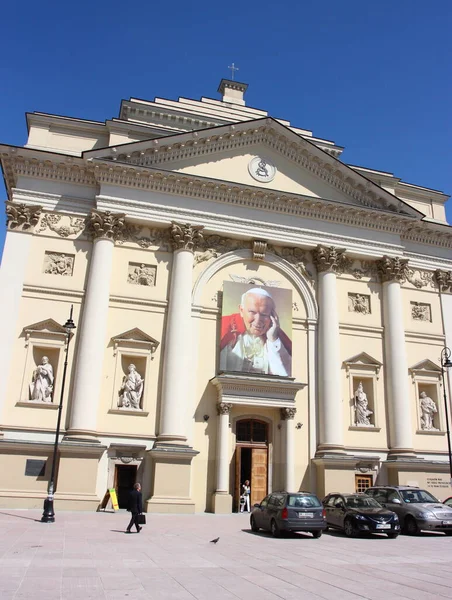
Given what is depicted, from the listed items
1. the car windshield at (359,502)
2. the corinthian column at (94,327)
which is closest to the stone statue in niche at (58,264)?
the corinthian column at (94,327)

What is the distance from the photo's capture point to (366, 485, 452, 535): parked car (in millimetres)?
17938

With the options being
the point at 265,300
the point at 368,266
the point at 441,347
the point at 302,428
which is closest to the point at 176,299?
the point at 265,300

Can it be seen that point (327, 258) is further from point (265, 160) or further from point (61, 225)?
point (61, 225)

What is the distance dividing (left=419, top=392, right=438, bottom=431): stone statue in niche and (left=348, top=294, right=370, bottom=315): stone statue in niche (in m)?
5.22

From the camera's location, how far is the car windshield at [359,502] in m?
17.7

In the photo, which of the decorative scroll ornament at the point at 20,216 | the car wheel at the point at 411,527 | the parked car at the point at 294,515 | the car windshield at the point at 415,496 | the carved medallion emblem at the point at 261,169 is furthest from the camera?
the carved medallion emblem at the point at 261,169

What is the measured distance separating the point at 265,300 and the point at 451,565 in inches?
668

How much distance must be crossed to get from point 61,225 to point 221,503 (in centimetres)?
1442

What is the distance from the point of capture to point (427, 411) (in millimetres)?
28859

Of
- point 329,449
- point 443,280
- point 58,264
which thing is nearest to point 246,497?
point 329,449

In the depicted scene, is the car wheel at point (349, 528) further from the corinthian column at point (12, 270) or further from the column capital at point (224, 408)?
the corinthian column at point (12, 270)

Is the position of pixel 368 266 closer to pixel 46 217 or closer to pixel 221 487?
pixel 221 487

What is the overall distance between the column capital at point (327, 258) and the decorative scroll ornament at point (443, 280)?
6450mm

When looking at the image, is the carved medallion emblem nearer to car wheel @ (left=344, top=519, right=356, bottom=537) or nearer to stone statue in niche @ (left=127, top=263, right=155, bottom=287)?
stone statue in niche @ (left=127, top=263, right=155, bottom=287)
